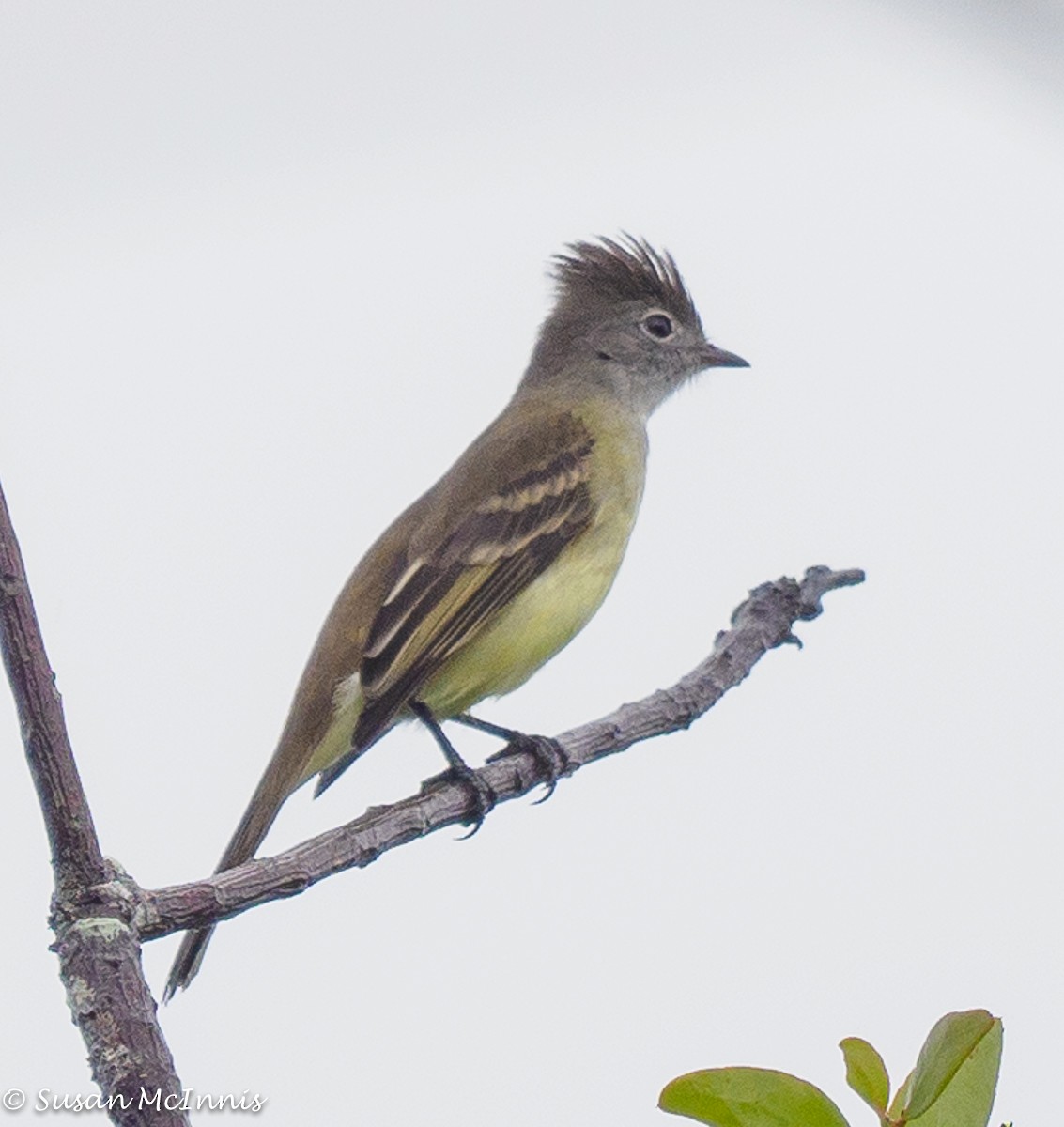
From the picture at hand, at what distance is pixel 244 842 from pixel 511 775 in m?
0.76

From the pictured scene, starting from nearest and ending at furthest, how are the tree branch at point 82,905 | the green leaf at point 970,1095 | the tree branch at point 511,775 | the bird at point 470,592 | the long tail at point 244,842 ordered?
the green leaf at point 970,1095
the tree branch at point 82,905
the tree branch at point 511,775
the long tail at point 244,842
the bird at point 470,592

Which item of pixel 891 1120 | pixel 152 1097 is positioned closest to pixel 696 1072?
pixel 891 1120

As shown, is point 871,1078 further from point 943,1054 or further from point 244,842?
point 244,842

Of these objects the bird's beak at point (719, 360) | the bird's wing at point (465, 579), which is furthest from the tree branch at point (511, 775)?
the bird's beak at point (719, 360)

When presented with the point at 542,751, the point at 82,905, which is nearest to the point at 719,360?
the point at 542,751

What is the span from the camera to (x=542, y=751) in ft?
16.3

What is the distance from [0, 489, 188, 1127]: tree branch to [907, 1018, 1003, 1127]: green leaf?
0.94 m

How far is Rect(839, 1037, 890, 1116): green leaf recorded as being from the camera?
2227mm

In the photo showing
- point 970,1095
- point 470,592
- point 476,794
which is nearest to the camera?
point 970,1095

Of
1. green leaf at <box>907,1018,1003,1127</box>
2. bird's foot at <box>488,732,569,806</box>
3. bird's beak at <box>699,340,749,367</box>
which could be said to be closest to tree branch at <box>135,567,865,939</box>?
bird's foot at <box>488,732,569,806</box>

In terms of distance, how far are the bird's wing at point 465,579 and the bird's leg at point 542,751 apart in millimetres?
319

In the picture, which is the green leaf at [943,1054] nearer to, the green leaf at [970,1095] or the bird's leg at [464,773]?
the green leaf at [970,1095]

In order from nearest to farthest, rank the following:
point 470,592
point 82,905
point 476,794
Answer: point 82,905, point 476,794, point 470,592

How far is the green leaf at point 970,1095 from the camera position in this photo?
2.13m
